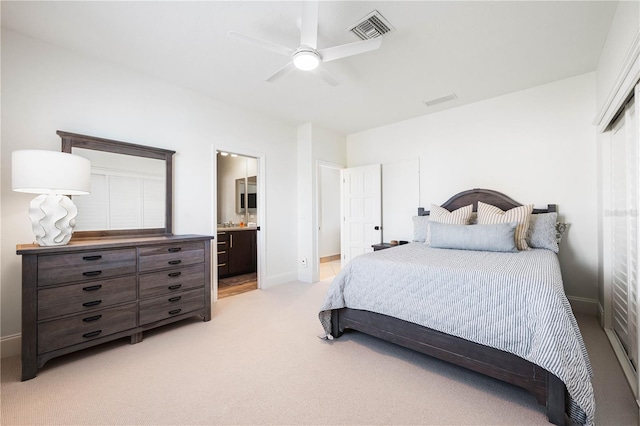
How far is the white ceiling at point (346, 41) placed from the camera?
6.69 ft

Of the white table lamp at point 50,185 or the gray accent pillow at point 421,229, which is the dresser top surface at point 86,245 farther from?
the gray accent pillow at point 421,229

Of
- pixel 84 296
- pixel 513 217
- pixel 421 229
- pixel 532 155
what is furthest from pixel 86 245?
pixel 532 155

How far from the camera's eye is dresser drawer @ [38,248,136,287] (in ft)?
6.46

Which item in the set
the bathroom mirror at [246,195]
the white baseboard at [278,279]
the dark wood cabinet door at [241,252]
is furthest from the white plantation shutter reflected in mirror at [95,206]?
the bathroom mirror at [246,195]

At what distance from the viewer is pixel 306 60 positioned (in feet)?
6.91

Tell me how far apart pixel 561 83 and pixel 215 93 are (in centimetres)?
423

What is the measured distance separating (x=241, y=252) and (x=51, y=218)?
3196 millimetres

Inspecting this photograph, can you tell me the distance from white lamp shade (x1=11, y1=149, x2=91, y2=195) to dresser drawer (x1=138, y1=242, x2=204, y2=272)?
2.56 ft

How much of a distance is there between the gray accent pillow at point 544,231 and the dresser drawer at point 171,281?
3.70 m

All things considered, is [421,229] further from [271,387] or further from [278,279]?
[271,387]

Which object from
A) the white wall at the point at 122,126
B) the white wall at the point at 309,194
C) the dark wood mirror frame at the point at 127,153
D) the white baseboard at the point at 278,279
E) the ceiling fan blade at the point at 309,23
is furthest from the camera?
the white wall at the point at 309,194

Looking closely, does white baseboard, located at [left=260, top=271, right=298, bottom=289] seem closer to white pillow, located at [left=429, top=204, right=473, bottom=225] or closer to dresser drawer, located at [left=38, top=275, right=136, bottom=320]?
dresser drawer, located at [left=38, top=275, right=136, bottom=320]

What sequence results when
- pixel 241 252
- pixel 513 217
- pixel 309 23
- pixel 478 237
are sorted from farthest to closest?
pixel 241 252
pixel 513 217
pixel 478 237
pixel 309 23

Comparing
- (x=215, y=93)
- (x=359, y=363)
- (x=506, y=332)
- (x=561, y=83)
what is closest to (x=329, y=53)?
(x=215, y=93)
